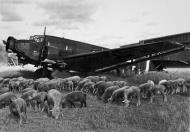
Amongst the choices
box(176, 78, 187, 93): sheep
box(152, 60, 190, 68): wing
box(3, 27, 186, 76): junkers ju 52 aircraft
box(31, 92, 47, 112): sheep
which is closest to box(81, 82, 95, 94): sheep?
box(31, 92, 47, 112): sheep

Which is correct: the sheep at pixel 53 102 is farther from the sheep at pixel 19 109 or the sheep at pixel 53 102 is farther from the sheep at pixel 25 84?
the sheep at pixel 25 84

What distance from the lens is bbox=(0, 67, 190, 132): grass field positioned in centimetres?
970

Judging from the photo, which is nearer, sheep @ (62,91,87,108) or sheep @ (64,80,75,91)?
sheep @ (62,91,87,108)

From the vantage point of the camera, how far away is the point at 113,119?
1070cm

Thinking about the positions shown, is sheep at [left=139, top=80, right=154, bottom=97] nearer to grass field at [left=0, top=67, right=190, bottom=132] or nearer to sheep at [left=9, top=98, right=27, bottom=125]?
grass field at [left=0, top=67, right=190, bottom=132]

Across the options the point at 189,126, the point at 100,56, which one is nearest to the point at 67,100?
the point at 189,126

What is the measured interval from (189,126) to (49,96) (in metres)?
5.85

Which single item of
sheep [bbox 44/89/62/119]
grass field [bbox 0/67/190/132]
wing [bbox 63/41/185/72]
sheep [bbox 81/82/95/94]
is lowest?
grass field [bbox 0/67/190/132]

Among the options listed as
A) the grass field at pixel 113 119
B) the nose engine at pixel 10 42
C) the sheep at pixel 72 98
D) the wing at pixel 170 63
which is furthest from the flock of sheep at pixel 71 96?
the wing at pixel 170 63

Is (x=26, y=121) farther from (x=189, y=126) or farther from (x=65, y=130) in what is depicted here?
(x=189, y=126)

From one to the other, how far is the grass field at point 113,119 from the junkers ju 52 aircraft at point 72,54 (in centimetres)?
1223

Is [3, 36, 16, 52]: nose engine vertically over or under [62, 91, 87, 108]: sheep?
over

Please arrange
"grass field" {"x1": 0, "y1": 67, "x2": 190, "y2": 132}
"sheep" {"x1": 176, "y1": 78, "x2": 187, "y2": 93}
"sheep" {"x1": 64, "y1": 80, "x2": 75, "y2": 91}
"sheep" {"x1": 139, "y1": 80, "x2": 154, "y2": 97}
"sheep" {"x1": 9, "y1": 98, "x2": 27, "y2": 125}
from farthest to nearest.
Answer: "sheep" {"x1": 64, "y1": 80, "x2": 75, "y2": 91} < "sheep" {"x1": 176, "y1": 78, "x2": 187, "y2": 93} < "sheep" {"x1": 139, "y1": 80, "x2": 154, "y2": 97} < "sheep" {"x1": 9, "y1": 98, "x2": 27, "y2": 125} < "grass field" {"x1": 0, "y1": 67, "x2": 190, "y2": 132}

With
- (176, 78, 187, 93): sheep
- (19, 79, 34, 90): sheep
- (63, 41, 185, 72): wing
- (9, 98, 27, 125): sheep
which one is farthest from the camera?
(63, 41, 185, 72): wing
